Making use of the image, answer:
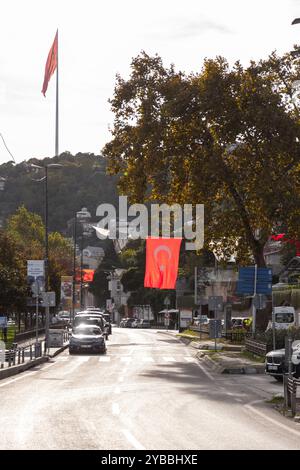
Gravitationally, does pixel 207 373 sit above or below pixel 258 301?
below

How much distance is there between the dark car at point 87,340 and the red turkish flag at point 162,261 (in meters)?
17.3

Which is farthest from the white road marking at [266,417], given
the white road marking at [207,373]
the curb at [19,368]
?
the curb at [19,368]

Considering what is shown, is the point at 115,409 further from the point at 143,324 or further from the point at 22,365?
the point at 143,324

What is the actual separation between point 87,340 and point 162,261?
2048cm

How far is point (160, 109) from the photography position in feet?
144

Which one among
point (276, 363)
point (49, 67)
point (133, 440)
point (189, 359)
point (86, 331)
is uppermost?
point (49, 67)

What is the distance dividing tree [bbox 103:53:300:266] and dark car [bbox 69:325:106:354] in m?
7.86

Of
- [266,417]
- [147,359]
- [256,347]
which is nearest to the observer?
[266,417]

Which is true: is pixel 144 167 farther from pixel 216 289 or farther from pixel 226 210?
pixel 216 289

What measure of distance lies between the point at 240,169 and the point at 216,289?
46830mm

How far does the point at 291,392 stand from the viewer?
19438 mm

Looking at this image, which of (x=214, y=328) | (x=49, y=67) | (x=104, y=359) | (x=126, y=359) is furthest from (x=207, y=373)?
(x=49, y=67)

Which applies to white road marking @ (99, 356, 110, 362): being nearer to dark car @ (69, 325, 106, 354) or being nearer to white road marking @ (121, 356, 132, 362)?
white road marking @ (121, 356, 132, 362)

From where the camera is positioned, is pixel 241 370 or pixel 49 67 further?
pixel 49 67
